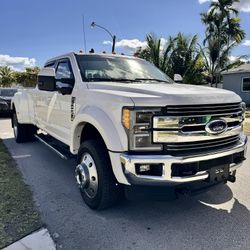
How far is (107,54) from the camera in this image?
5191mm

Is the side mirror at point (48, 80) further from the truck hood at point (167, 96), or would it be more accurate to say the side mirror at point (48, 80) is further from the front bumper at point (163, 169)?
the front bumper at point (163, 169)

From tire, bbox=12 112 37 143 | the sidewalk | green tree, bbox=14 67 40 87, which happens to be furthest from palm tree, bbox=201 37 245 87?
the sidewalk

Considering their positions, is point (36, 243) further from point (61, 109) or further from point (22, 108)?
point (22, 108)

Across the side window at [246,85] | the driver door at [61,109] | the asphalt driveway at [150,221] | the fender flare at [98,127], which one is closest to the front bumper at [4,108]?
the driver door at [61,109]

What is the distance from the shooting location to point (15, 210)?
12.6 ft

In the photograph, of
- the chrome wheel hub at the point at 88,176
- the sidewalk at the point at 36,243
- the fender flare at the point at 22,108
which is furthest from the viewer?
the fender flare at the point at 22,108

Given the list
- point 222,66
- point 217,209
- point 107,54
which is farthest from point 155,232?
point 222,66

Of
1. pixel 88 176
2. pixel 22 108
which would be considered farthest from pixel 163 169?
pixel 22 108

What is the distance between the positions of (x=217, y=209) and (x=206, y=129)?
1.22 metres

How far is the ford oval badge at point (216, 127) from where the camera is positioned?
3.35 m

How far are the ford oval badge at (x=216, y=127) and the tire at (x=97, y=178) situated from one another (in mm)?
1199

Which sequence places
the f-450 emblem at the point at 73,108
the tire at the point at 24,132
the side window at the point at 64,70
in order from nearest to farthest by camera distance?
the f-450 emblem at the point at 73,108, the side window at the point at 64,70, the tire at the point at 24,132

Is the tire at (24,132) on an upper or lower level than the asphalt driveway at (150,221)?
upper

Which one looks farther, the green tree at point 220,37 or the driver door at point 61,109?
the green tree at point 220,37
